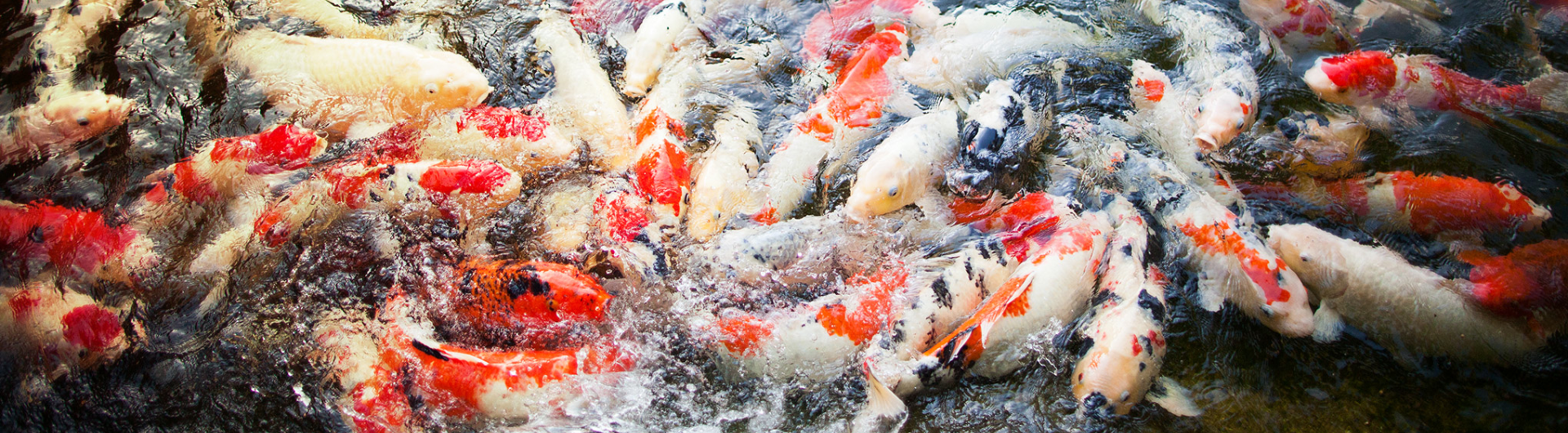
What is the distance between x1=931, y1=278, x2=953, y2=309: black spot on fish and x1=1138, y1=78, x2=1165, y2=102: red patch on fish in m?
1.49

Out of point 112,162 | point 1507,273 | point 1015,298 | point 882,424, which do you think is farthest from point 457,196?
point 1507,273

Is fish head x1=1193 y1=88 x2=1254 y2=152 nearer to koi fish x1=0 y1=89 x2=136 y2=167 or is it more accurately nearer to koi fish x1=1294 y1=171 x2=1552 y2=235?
koi fish x1=1294 y1=171 x2=1552 y2=235

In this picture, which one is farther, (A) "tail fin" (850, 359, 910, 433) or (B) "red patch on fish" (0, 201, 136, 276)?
(B) "red patch on fish" (0, 201, 136, 276)

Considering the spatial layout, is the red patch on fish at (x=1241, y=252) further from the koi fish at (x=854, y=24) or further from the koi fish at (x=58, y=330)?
the koi fish at (x=58, y=330)

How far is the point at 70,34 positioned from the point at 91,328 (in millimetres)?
1909

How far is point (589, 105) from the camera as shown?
11.4 feet

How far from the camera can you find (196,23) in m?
3.91

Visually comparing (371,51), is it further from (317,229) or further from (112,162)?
(112,162)

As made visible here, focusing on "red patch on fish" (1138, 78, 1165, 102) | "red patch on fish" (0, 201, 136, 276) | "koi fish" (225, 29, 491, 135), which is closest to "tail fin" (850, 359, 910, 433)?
"red patch on fish" (1138, 78, 1165, 102)

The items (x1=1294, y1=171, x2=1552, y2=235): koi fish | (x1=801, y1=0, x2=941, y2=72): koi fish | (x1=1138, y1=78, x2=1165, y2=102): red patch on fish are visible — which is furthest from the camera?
(x1=801, y1=0, x2=941, y2=72): koi fish

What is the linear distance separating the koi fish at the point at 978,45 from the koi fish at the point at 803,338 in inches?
51.5

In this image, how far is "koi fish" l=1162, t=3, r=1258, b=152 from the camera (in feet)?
10.6

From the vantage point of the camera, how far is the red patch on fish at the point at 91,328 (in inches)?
109

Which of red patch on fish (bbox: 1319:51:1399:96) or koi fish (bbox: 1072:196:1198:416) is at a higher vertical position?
red patch on fish (bbox: 1319:51:1399:96)
